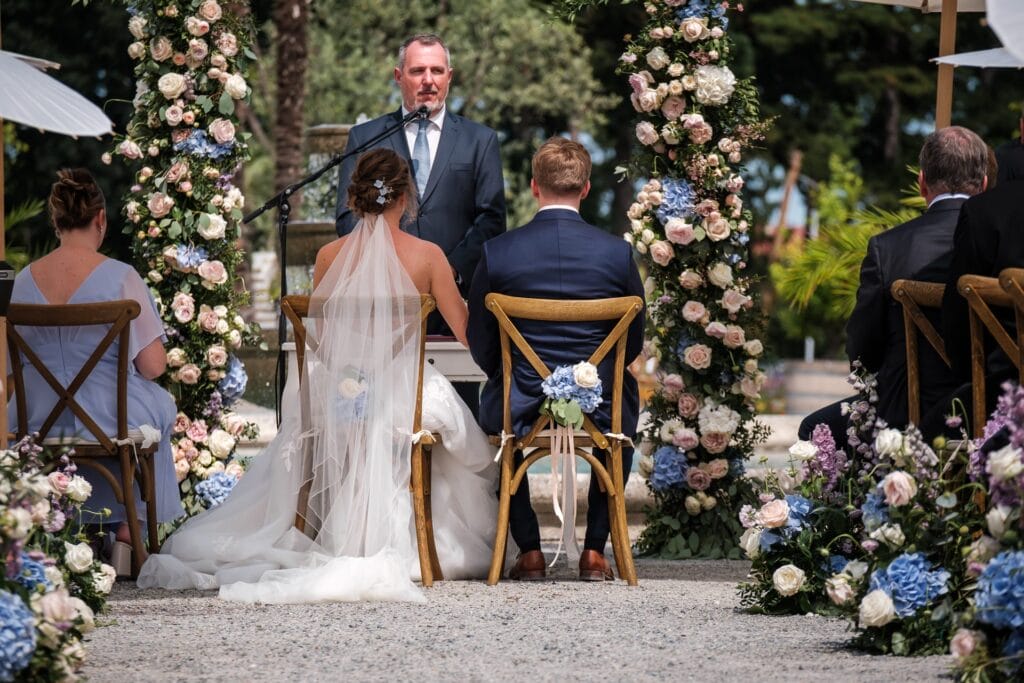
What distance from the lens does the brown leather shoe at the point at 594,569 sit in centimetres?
652

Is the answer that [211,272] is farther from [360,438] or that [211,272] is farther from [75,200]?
[360,438]

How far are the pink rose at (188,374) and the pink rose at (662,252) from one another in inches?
86.5

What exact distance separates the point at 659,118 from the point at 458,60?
16226 mm

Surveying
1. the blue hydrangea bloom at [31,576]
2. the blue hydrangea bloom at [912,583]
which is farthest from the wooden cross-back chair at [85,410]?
the blue hydrangea bloom at [912,583]

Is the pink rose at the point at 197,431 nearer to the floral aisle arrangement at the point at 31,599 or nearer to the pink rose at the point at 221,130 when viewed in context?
the pink rose at the point at 221,130

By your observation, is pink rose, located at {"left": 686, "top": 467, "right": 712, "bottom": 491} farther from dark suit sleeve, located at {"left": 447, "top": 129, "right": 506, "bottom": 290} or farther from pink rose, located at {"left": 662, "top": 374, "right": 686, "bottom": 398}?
dark suit sleeve, located at {"left": 447, "top": 129, "right": 506, "bottom": 290}

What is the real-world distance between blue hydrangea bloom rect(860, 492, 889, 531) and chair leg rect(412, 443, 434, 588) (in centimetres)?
206

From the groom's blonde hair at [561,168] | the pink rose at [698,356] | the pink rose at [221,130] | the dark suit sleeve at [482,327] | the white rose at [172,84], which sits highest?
the white rose at [172,84]

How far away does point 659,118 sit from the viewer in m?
7.51

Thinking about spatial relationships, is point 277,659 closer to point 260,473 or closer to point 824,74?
point 260,473

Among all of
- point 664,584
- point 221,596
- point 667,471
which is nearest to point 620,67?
point 667,471

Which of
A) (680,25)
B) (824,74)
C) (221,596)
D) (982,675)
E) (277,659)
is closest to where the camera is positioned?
(982,675)

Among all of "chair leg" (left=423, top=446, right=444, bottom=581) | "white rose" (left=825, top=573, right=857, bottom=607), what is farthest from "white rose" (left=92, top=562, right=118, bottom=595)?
"white rose" (left=825, top=573, right=857, bottom=607)

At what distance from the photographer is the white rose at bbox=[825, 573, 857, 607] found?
15.8 ft
